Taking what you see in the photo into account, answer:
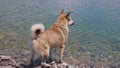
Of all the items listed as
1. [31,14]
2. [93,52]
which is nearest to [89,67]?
[93,52]

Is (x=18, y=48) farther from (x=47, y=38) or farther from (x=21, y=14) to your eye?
(x=21, y=14)

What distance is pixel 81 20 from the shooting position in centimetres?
2817

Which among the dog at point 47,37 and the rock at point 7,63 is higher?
the dog at point 47,37

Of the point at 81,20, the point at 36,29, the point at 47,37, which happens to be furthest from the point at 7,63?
the point at 81,20

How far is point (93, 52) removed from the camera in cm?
1848

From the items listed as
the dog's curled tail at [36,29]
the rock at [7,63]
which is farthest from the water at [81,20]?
the dog's curled tail at [36,29]

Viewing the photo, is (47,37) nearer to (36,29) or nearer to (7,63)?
(36,29)

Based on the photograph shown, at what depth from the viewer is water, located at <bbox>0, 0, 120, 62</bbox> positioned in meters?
20.6

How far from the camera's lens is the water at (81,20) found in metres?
20.6

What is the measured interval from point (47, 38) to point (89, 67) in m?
4.56

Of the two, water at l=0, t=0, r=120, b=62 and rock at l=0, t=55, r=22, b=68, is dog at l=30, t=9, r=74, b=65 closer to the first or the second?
rock at l=0, t=55, r=22, b=68

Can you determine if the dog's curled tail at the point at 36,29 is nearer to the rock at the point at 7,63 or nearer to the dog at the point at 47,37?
the dog at the point at 47,37

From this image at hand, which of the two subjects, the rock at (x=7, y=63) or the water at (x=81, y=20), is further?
the water at (x=81, y=20)

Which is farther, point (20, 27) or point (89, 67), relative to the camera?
point (20, 27)
